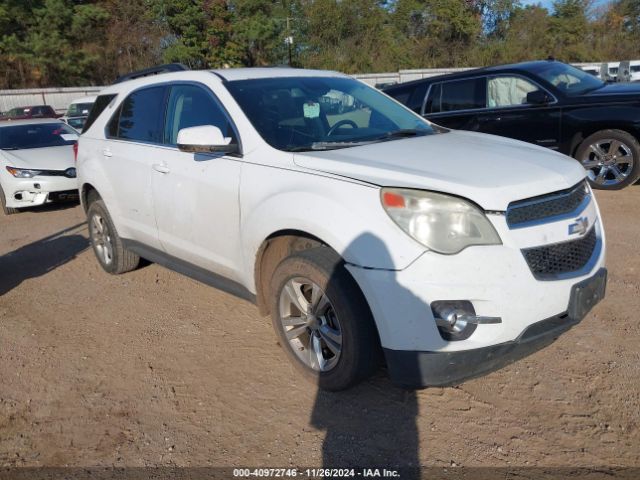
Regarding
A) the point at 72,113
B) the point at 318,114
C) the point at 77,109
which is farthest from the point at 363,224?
the point at 77,109

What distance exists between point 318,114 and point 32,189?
654cm

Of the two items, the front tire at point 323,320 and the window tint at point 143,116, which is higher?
the window tint at point 143,116

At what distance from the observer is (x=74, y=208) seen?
9562 millimetres

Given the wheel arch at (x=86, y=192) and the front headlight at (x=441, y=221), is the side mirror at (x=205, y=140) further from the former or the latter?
the wheel arch at (x=86, y=192)

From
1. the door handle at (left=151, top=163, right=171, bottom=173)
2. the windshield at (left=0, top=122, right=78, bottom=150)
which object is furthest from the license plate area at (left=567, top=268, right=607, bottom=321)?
the windshield at (left=0, top=122, right=78, bottom=150)

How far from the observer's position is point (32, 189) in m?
8.90

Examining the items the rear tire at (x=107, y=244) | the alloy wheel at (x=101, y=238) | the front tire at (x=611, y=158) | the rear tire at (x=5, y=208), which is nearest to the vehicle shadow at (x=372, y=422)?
the rear tire at (x=107, y=244)

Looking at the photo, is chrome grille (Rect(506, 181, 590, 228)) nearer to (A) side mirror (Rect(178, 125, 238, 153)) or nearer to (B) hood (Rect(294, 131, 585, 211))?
(B) hood (Rect(294, 131, 585, 211))

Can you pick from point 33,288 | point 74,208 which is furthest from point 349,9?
point 33,288

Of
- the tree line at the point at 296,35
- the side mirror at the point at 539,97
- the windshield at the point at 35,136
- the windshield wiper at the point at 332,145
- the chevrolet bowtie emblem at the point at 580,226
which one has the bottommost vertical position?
the windshield at the point at 35,136

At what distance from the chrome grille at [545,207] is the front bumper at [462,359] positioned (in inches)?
19.1

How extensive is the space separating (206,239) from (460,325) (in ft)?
6.22

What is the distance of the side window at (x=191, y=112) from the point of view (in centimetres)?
392

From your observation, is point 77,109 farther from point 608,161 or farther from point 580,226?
point 580,226
